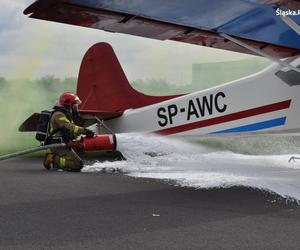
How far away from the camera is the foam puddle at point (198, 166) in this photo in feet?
20.3

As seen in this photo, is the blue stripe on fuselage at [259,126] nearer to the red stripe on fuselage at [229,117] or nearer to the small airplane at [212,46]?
the small airplane at [212,46]

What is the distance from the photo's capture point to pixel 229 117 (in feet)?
26.9

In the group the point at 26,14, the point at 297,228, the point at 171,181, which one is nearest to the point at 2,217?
the point at 26,14

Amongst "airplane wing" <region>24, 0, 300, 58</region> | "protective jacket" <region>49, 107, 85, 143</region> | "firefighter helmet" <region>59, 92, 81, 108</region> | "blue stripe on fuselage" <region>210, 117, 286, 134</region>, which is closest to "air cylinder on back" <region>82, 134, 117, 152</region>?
"protective jacket" <region>49, 107, 85, 143</region>

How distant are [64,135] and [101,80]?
397 centimetres

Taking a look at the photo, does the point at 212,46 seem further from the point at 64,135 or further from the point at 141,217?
the point at 141,217

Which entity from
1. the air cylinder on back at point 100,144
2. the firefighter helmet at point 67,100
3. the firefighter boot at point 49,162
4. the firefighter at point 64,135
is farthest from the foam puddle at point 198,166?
the firefighter helmet at point 67,100

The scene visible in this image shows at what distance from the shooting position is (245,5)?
19.9 ft

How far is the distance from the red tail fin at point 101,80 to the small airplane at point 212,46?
276 mm

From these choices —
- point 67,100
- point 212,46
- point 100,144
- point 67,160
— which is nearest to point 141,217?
point 67,160

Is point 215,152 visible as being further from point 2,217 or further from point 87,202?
point 2,217

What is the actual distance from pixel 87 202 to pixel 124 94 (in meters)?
6.85

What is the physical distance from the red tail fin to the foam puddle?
70.9 inches

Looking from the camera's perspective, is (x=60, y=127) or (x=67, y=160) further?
(x=60, y=127)
